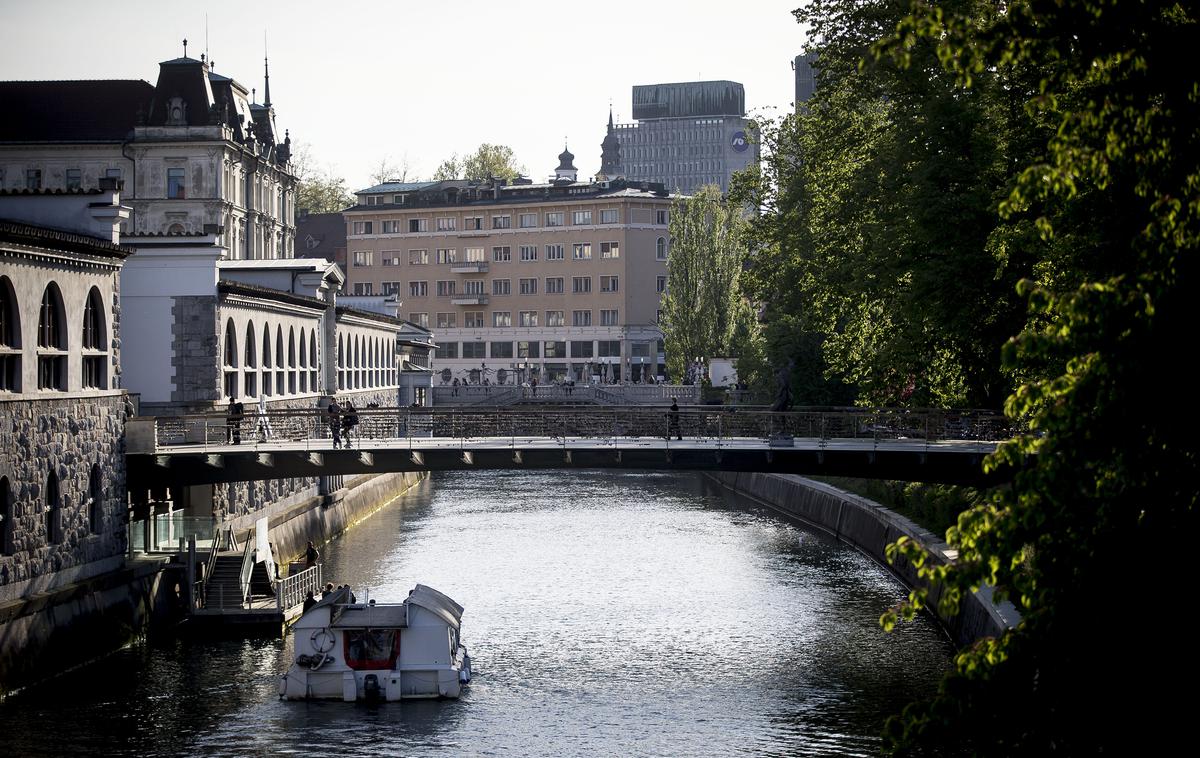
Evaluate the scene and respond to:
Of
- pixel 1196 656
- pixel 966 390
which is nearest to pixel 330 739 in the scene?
pixel 1196 656

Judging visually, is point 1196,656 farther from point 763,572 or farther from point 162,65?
point 162,65

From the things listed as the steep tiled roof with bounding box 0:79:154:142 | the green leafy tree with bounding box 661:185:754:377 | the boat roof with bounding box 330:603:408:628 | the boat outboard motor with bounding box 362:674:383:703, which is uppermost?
the steep tiled roof with bounding box 0:79:154:142

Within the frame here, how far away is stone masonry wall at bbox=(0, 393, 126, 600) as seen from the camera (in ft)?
114

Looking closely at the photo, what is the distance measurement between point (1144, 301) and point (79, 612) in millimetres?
28859

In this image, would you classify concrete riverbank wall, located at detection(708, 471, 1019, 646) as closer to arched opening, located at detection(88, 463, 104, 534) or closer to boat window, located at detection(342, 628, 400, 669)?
boat window, located at detection(342, 628, 400, 669)

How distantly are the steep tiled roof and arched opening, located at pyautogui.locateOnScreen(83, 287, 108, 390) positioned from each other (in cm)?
6135

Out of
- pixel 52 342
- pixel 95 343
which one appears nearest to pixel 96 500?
pixel 95 343

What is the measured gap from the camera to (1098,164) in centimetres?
1498

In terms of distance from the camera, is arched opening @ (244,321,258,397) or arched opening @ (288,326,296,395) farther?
arched opening @ (288,326,296,395)

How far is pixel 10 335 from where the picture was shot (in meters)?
35.4

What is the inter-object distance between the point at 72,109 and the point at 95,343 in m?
64.3

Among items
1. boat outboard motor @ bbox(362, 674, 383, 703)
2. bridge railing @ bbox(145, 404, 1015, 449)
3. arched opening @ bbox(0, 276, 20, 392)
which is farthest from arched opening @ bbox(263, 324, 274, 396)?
boat outboard motor @ bbox(362, 674, 383, 703)

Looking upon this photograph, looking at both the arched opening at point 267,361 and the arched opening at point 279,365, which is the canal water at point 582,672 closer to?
the arched opening at point 267,361

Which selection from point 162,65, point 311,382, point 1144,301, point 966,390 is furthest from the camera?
point 162,65
